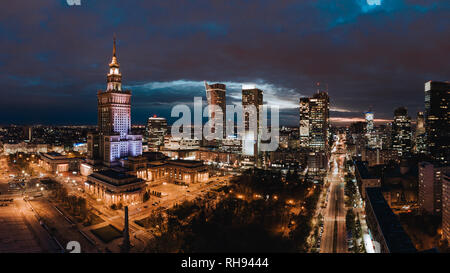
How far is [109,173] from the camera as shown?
21.2 m

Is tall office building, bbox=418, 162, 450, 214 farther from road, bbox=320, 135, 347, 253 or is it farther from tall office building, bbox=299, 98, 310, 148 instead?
tall office building, bbox=299, 98, 310, 148

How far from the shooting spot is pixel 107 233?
1382 centimetres

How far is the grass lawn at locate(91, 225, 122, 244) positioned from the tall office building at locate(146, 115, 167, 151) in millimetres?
42733

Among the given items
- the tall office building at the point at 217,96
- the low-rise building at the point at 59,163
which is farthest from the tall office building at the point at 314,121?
the low-rise building at the point at 59,163

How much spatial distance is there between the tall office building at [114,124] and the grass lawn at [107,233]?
14571 millimetres

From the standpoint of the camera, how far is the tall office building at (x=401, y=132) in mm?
51781

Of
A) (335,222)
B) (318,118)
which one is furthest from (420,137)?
(335,222)

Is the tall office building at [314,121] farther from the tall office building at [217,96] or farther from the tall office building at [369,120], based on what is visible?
the tall office building at [369,120]

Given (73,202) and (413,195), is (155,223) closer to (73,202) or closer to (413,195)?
(73,202)

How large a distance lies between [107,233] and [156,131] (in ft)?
162

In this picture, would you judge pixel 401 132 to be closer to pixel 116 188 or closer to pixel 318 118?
pixel 318 118

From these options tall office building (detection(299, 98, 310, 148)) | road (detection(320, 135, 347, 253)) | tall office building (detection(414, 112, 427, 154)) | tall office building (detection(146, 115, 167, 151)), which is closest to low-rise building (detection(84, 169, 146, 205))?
road (detection(320, 135, 347, 253))

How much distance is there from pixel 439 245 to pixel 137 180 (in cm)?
2169

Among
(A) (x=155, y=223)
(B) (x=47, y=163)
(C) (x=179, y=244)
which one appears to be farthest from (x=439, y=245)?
(B) (x=47, y=163)
